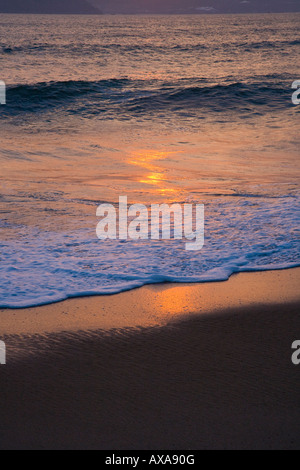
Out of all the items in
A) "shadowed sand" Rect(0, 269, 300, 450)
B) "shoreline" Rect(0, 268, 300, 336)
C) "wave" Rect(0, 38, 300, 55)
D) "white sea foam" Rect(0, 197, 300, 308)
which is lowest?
"shadowed sand" Rect(0, 269, 300, 450)

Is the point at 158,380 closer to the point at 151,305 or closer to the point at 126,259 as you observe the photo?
the point at 151,305

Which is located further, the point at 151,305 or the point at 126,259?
the point at 126,259

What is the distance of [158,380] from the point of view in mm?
3303

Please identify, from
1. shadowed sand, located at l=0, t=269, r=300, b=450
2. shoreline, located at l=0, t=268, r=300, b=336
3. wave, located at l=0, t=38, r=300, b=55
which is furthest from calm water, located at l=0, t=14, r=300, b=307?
wave, located at l=0, t=38, r=300, b=55

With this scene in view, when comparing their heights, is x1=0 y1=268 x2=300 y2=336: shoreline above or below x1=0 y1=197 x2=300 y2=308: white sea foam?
below

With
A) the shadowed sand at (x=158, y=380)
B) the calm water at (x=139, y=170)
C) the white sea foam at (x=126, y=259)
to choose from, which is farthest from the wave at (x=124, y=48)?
the shadowed sand at (x=158, y=380)

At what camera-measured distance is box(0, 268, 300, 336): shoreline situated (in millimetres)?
4059

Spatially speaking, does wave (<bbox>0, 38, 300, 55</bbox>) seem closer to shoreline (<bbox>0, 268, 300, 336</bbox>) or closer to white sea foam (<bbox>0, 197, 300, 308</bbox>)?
white sea foam (<bbox>0, 197, 300, 308</bbox>)

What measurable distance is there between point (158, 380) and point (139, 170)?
22.2ft

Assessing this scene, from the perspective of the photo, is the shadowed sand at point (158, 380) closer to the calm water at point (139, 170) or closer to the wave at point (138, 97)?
the calm water at point (139, 170)

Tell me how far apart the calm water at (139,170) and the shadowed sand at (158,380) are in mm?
769

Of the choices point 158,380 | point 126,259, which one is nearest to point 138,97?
point 126,259

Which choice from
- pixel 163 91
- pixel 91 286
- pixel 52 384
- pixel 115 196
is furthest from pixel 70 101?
pixel 52 384

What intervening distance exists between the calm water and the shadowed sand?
30.3 inches
